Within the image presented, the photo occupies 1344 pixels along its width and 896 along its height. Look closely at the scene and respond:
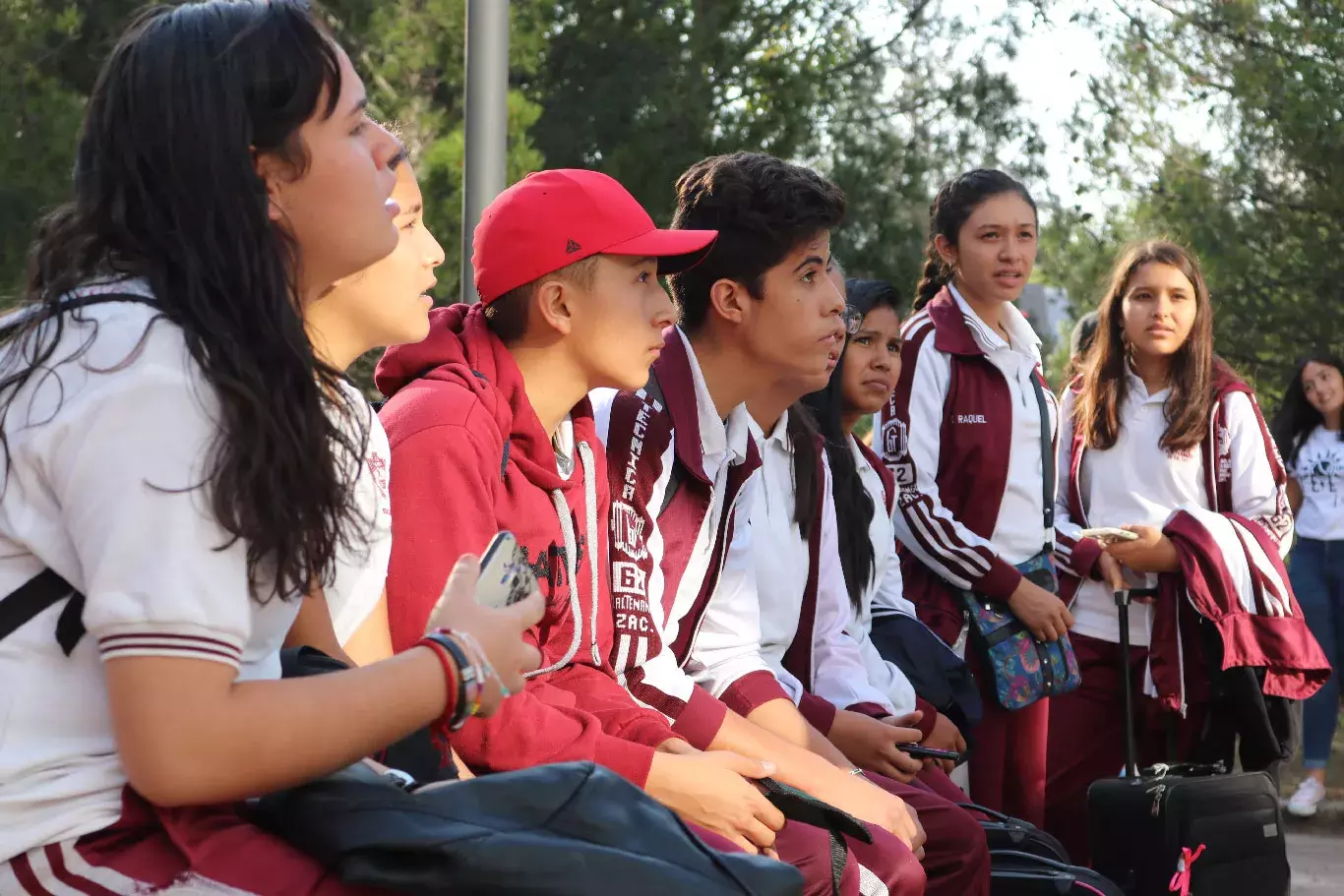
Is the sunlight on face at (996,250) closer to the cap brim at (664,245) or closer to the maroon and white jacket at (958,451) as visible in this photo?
the maroon and white jacket at (958,451)

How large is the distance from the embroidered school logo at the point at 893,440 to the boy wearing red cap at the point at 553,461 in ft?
5.49

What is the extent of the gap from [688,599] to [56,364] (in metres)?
1.88

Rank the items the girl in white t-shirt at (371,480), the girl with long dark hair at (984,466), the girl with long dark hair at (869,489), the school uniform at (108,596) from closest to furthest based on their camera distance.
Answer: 1. the school uniform at (108,596)
2. the girl in white t-shirt at (371,480)
3. the girl with long dark hair at (869,489)
4. the girl with long dark hair at (984,466)

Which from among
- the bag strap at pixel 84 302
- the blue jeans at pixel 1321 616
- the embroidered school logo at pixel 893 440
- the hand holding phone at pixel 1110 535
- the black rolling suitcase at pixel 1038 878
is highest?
the bag strap at pixel 84 302

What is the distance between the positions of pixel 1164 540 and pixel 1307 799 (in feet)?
11.0

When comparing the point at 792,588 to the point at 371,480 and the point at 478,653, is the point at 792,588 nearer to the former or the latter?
the point at 371,480

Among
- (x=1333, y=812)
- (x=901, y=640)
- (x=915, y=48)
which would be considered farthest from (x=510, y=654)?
(x=915, y=48)

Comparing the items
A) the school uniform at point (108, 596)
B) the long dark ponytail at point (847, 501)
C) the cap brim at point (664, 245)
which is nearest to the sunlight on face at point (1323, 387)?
the long dark ponytail at point (847, 501)

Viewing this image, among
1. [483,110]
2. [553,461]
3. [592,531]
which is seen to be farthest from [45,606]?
[483,110]

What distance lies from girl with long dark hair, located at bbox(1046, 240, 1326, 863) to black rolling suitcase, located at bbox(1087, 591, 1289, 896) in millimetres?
490

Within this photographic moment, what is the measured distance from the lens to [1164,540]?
4988mm

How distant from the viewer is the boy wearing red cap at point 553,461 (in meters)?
2.53


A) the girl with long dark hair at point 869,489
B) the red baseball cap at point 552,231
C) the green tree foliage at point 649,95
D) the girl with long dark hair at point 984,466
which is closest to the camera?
the red baseball cap at point 552,231

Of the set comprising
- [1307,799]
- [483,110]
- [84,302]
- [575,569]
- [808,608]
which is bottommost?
[1307,799]
